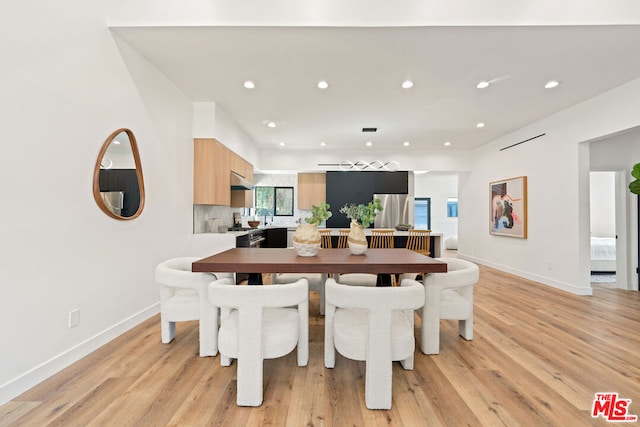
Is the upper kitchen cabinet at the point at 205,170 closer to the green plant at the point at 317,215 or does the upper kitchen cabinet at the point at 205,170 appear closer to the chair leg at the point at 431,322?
the green plant at the point at 317,215

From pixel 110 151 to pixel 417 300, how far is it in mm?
2796

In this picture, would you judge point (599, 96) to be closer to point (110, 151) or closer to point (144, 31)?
point (144, 31)

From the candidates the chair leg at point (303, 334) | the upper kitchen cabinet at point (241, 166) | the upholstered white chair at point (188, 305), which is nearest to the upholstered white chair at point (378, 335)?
the chair leg at point (303, 334)

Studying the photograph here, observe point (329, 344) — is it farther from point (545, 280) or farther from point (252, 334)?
point (545, 280)

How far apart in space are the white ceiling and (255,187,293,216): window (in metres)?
3.24

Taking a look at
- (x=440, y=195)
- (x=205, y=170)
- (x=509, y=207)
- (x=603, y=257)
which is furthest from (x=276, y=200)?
(x=603, y=257)

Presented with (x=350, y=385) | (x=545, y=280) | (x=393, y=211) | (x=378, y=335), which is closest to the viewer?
(x=378, y=335)

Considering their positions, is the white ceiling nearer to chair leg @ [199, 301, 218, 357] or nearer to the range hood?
the range hood

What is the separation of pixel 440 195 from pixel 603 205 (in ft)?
14.6

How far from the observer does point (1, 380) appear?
167cm

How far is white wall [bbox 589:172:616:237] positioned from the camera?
650 cm

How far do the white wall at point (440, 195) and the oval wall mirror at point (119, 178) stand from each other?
9381mm

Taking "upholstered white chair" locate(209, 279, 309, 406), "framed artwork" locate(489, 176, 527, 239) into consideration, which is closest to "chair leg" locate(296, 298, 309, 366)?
"upholstered white chair" locate(209, 279, 309, 406)

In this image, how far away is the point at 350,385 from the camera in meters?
1.88
